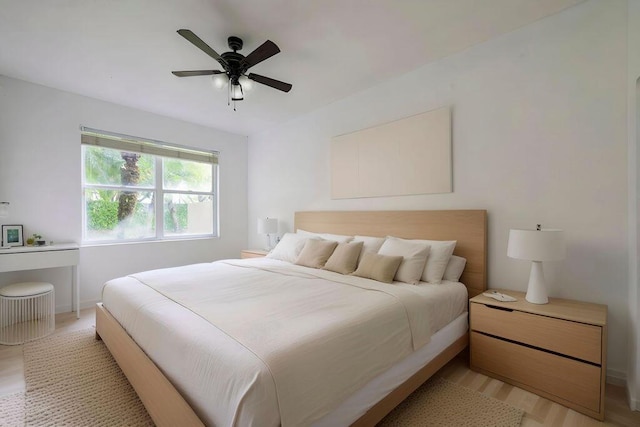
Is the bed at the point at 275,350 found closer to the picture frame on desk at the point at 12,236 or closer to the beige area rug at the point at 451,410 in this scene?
the beige area rug at the point at 451,410

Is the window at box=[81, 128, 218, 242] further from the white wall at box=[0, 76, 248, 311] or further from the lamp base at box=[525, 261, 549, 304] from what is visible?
the lamp base at box=[525, 261, 549, 304]

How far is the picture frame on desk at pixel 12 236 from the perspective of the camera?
9.68 ft

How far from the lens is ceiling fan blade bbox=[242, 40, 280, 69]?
1.95m

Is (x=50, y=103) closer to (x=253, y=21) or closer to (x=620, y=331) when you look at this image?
(x=253, y=21)

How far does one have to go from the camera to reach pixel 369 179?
3.27m

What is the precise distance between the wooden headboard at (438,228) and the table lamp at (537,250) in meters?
0.45

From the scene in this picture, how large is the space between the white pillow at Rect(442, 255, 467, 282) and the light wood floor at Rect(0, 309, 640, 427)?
0.64 meters

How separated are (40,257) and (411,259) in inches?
145

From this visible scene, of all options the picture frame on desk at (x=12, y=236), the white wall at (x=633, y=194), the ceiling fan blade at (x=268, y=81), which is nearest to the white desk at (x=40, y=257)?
the picture frame on desk at (x=12, y=236)

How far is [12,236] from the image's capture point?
2996 millimetres

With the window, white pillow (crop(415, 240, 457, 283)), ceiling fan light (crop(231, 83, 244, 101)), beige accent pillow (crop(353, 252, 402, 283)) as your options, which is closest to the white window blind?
the window

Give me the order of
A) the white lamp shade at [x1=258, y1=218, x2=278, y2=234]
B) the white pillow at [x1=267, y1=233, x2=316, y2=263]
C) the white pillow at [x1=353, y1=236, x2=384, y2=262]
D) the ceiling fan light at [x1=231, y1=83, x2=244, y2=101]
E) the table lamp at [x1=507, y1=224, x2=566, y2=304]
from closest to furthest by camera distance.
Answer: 1. the table lamp at [x1=507, y1=224, x2=566, y2=304]
2. the ceiling fan light at [x1=231, y1=83, x2=244, y2=101]
3. the white pillow at [x1=353, y1=236, x2=384, y2=262]
4. the white pillow at [x1=267, y1=233, x2=316, y2=263]
5. the white lamp shade at [x1=258, y1=218, x2=278, y2=234]

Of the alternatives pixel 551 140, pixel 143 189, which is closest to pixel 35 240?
pixel 143 189

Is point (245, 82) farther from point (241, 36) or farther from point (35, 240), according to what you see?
point (35, 240)
